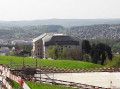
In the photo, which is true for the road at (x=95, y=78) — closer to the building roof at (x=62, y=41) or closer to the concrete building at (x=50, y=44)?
A: the concrete building at (x=50, y=44)

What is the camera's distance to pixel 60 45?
8688 centimetres

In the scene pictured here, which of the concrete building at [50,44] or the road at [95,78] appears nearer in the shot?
the road at [95,78]

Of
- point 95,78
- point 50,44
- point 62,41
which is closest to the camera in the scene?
point 95,78

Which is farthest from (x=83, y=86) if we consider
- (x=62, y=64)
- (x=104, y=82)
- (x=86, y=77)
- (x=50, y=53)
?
(x=50, y=53)

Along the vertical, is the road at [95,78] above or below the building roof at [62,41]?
above

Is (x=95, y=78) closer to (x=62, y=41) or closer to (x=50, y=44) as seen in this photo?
(x=50, y=44)

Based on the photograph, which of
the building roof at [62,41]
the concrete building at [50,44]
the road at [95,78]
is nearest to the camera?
the road at [95,78]

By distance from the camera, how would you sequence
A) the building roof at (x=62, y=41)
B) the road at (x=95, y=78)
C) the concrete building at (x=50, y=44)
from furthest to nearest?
the building roof at (x=62, y=41)
the concrete building at (x=50, y=44)
the road at (x=95, y=78)

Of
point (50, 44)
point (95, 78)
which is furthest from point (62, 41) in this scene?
point (95, 78)

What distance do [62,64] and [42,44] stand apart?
2313 inches

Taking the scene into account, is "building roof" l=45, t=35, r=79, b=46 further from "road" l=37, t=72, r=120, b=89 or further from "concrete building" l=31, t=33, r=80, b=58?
"road" l=37, t=72, r=120, b=89

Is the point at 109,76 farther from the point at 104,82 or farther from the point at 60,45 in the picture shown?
the point at 60,45

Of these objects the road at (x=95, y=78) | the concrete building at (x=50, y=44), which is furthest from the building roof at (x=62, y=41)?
the road at (x=95, y=78)

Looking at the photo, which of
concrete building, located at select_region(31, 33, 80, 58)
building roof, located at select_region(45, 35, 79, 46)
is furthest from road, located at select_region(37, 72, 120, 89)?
building roof, located at select_region(45, 35, 79, 46)
